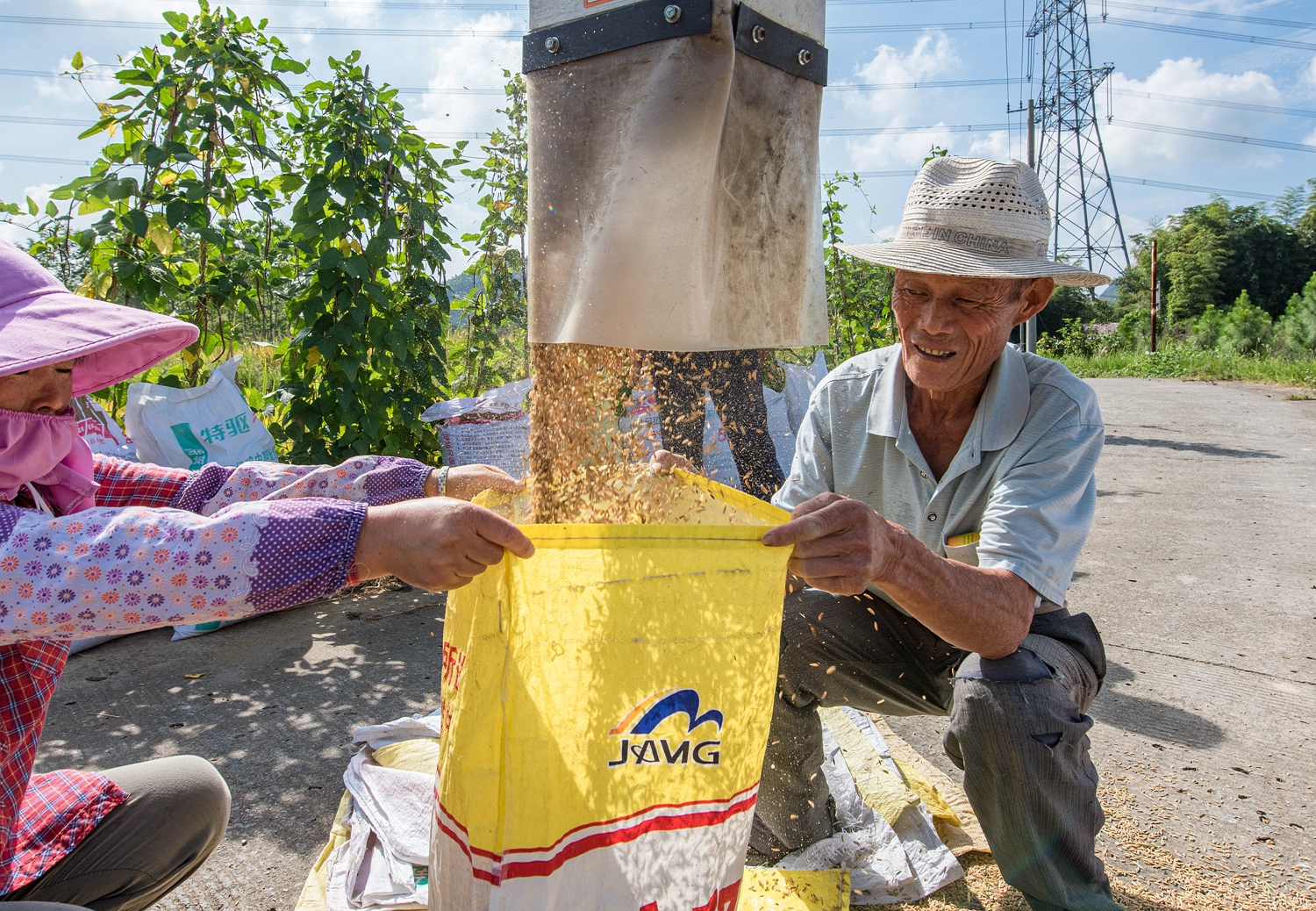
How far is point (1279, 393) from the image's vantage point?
1417 cm

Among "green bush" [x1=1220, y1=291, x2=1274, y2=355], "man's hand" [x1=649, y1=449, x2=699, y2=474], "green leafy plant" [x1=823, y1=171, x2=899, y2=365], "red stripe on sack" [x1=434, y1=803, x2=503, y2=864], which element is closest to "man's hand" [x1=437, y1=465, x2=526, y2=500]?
"man's hand" [x1=649, y1=449, x2=699, y2=474]

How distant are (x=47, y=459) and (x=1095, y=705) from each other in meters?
2.91

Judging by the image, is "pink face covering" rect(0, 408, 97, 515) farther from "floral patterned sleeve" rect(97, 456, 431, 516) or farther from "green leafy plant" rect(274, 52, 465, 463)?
"green leafy plant" rect(274, 52, 465, 463)

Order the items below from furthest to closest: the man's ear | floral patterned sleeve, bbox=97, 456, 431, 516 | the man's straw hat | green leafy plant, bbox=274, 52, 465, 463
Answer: green leafy plant, bbox=274, 52, 465, 463 < the man's ear < the man's straw hat < floral patterned sleeve, bbox=97, 456, 431, 516

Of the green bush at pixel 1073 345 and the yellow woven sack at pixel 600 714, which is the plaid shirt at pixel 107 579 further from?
the green bush at pixel 1073 345

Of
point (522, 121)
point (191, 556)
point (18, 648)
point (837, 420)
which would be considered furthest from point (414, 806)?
point (522, 121)

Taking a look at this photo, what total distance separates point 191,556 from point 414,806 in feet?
A: 3.82

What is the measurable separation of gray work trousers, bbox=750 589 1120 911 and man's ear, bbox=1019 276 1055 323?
68cm

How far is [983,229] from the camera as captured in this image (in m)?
1.89

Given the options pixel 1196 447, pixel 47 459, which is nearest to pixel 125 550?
pixel 47 459

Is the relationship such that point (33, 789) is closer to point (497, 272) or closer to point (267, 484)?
point (267, 484)

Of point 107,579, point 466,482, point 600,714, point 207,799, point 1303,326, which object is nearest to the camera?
point 107,579

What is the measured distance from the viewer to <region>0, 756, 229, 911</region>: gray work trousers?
1.47 m

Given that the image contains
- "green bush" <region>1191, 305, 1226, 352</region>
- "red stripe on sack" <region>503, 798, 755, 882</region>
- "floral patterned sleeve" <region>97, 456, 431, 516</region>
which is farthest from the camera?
"green bush" <region>1191, 305, 1226, 352</region>
